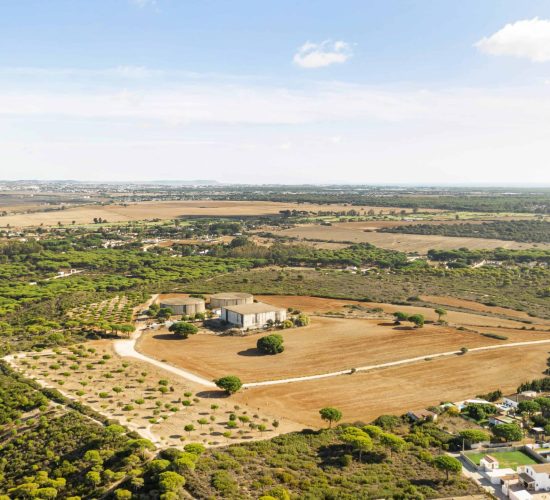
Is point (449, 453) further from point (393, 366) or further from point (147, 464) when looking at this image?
point (147, 464)

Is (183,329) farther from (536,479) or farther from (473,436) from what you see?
(536,479)

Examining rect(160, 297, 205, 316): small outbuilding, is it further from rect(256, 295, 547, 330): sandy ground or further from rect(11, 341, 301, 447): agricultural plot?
rect(11, 341, 301, 447): agricultural plot

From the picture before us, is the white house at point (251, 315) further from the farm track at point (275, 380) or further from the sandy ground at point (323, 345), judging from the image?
the farm track at point (275, 380)

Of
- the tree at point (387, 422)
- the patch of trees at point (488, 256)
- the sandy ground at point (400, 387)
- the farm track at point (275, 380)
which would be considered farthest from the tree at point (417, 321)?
the patch of trees at point (488, 256)

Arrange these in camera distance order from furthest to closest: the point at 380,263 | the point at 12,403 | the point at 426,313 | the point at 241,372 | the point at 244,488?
the point at 380,263 < the point at 426,313 < the point at 241,372 < the point at 12,403 < the point at 244,488

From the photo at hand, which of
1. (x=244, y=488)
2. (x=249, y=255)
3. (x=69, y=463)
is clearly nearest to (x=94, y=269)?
(x=249, y=255)

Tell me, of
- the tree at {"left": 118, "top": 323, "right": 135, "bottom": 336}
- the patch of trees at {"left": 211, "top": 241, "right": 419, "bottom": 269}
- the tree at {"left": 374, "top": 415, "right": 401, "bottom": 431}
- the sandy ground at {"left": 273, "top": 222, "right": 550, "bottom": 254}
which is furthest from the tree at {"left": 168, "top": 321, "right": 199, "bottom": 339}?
the sandy ground at {"left": 273, "top": 222, "right": 550, "bottom": 254}
